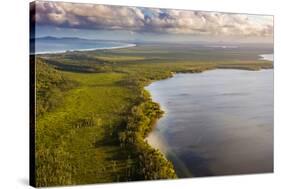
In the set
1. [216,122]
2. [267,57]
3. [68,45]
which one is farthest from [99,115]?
[267,57]

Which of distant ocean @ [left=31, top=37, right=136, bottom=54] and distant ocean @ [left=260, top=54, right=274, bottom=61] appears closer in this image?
distant ocean @ [left=31, top=37, right=136, bottom=54]

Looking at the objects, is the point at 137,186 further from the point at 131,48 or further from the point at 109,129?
the point at 131,48

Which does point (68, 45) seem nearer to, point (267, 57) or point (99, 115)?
point (99, 115)

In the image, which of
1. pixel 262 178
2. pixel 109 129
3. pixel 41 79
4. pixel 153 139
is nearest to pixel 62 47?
pixel 41 79

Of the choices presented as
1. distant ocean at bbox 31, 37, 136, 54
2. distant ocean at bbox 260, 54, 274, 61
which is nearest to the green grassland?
distant ocean at bbox 31, 37, 136, 54

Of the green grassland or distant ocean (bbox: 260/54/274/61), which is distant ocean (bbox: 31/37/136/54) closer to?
the green grassland

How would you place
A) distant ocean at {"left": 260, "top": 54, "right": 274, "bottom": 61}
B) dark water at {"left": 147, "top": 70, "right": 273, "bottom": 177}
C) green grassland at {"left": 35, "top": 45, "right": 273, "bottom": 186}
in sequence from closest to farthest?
green grassland at {"left": 35, "top": 45, "right": 273, "bottom": 186}
dark water at {"left": 147, "top": 70, "right": 273, "bottom": 177}
distant ocean at {"left": 260, "top": 54, "right": 274, "bottom": 61}

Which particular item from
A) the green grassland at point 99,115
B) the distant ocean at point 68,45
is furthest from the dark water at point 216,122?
the distant ocean at point 68,45
